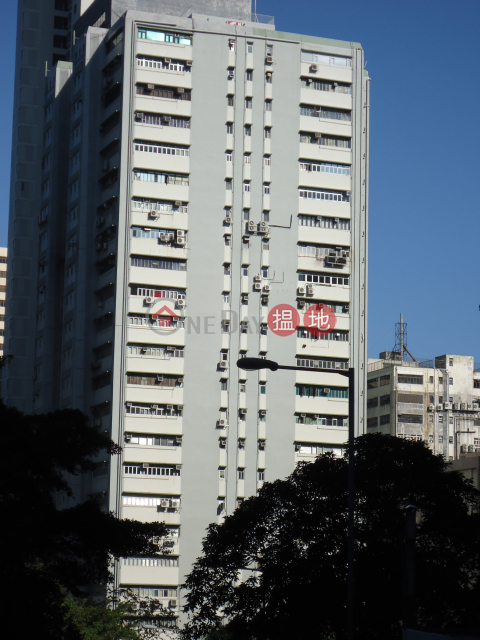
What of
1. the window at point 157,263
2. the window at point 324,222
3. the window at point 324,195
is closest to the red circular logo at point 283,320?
the window at point 324,222

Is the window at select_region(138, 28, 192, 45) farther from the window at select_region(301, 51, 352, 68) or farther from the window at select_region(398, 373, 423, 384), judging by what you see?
the window at select_region(398, 373, 423, 384)

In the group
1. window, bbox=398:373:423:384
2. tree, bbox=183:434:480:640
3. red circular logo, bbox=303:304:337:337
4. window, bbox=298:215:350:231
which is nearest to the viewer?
tree, bbox=183:434:480:640

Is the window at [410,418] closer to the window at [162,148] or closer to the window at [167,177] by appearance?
the window at [167,177]

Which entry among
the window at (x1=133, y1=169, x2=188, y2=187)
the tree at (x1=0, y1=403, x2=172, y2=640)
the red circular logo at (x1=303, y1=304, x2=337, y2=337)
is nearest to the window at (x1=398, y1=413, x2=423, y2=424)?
the red circular logo at (x1=303, y1=304, x2=337, y2=337)

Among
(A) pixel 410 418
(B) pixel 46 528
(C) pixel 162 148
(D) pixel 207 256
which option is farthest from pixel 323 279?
(B) pixel 46 528

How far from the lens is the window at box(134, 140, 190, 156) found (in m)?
67.1

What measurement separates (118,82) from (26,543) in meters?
44.6

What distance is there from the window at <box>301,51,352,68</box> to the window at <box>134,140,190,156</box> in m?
9.85

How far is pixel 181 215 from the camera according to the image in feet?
219

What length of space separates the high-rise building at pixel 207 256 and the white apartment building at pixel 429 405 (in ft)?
123

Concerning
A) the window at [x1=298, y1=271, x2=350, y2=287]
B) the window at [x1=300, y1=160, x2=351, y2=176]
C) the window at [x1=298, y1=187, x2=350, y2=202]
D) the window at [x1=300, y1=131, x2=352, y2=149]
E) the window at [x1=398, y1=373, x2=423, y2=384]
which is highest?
the window at [x1=300, y1=131, x2=352, y2=149]

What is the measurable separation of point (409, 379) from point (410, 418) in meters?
3.66

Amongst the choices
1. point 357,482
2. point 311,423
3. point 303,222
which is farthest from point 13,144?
point 357,482

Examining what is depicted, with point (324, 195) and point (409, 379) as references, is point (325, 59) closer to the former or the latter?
point (324, 195)
